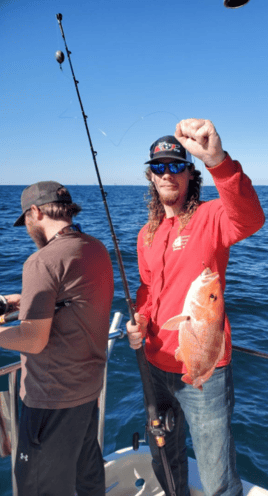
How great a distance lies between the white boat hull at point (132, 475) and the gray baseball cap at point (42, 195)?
2.33 metres

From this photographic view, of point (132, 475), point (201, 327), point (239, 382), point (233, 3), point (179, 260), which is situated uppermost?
point (233, 3)

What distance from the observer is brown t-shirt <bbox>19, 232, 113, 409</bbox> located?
1729mm

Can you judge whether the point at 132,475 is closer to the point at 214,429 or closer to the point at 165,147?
the point at 214,429

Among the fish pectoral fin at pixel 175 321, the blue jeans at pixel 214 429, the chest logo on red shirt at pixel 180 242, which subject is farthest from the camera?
the chest logo on red shirt at pixel 180 242

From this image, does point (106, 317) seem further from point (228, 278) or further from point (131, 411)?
point (228, 278)

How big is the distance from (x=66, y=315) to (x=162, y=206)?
114 cm

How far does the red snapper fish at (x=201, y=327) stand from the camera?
175 cm

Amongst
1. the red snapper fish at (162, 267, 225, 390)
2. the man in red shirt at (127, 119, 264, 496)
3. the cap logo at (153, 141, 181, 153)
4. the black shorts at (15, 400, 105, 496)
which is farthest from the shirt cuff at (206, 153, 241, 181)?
the black shorts at (15, 400, 105, 496)

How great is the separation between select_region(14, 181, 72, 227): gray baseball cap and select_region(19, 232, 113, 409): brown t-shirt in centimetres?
27

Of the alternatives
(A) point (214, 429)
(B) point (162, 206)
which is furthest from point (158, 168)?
(A) point (214, 429)

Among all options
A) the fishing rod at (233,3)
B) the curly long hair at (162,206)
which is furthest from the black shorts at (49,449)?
the fishing rod at (233,3)

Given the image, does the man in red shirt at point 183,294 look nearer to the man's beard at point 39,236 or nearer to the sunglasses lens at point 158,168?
the sunglasses lens at point 158,168

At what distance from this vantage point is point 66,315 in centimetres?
186

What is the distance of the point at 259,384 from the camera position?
17.9 feet
